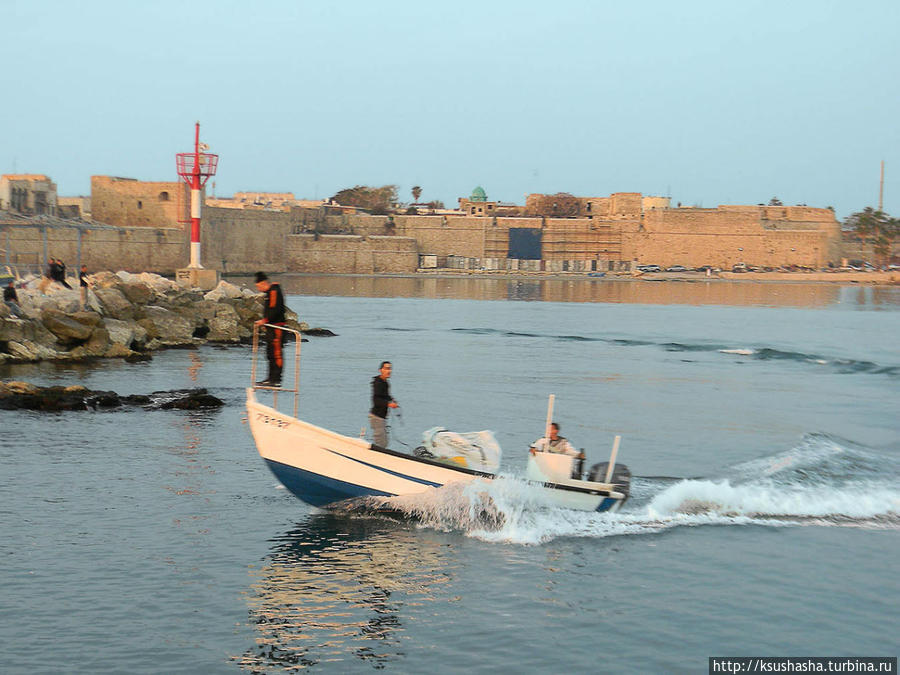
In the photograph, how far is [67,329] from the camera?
79.8 ft

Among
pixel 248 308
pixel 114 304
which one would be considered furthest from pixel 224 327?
pixel 114 304

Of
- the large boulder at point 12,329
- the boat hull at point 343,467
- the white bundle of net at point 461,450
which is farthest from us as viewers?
the large boulder at point 12,329

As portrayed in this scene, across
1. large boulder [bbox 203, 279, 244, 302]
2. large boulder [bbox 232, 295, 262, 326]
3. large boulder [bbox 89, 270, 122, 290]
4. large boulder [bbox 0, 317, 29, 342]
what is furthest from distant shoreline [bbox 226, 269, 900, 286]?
large boulder [bbox 0, 317, 29, 342]

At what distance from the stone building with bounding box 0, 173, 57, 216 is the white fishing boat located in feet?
190

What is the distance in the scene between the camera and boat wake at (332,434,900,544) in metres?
10.4

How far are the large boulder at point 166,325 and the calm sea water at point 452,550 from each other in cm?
748

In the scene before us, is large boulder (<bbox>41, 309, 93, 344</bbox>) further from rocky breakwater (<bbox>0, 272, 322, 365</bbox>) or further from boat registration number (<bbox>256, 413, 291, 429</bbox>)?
boat registration number (<bbox>256, 413, 291, 429</bbox>)

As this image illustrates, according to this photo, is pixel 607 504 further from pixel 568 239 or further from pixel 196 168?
pixel 568 239

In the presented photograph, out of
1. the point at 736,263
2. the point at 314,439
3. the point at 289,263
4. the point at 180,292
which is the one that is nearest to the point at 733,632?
the point at 314,439

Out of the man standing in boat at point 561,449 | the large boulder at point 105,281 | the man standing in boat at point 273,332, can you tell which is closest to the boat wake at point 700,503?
the man standing in boat at point 561,449

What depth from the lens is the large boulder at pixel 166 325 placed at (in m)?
28.4

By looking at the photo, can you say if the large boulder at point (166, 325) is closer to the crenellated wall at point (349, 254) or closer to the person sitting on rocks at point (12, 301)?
the person sitting on rocks at point (12, 301)

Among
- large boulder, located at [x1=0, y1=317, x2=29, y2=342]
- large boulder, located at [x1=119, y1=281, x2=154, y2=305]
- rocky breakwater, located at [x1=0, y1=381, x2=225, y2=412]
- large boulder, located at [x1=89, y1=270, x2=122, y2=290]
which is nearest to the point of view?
rocky breakwater, located at [x1=0, y1=381, x2=225, y2=412]

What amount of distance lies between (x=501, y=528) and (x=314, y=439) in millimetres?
2039
